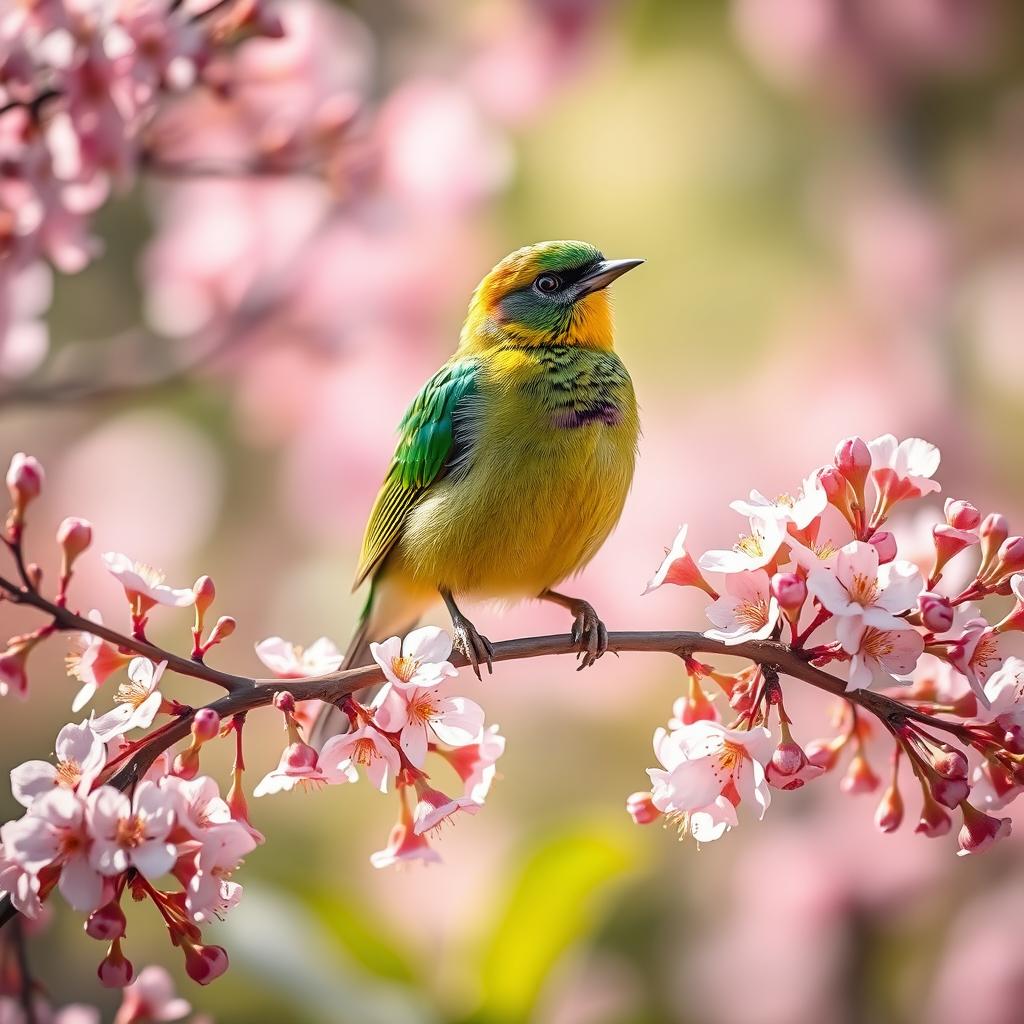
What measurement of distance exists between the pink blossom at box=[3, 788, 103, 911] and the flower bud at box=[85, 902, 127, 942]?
3 centimetres

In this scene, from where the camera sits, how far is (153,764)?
1.44m

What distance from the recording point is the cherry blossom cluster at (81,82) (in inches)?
76.1

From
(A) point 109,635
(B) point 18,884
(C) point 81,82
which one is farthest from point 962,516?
(C) point 81,82

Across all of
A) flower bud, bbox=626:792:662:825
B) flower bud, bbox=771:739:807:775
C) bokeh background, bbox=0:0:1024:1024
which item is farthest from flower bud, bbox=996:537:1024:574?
bokeh background, bbox=0:0:1024:1024

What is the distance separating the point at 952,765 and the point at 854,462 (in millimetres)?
352

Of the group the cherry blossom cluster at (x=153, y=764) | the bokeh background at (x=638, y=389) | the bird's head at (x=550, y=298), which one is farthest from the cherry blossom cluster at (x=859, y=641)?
the bokeh background at (x=638, y=389)

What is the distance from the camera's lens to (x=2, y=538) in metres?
1.28

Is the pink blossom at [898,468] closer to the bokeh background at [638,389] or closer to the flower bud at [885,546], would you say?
the flower bud at [885,546]

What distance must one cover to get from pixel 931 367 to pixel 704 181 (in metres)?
1.82

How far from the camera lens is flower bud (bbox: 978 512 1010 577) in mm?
1503

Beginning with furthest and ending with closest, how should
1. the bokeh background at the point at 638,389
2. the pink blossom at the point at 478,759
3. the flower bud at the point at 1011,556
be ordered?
the bokeh background at the point at 638,389 < the pink blossom at the point at 478,759 < the flower bud at the point at 1011,556

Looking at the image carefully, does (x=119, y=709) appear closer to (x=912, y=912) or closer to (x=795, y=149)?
(x=912, y=912)

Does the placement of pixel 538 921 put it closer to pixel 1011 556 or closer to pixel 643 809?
pixel 643 809

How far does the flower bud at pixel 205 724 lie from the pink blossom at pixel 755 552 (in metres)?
0.55
